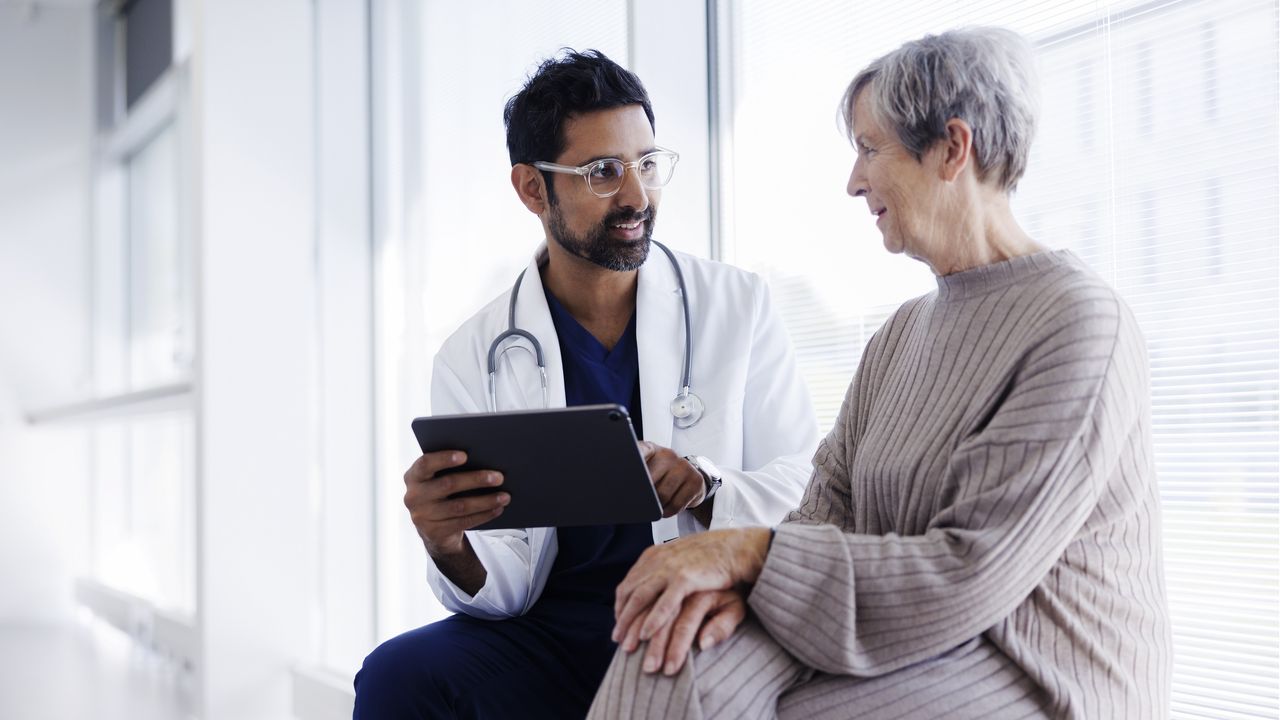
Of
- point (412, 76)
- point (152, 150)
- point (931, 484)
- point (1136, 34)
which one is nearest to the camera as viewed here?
point (931, 484)

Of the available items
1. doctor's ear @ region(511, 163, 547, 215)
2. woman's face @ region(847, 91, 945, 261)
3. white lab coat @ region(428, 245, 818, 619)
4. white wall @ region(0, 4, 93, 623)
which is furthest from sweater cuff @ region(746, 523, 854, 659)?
white wall @ region(0, 4, 93, 623)

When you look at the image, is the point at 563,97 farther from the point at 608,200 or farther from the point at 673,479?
the point at 673,479

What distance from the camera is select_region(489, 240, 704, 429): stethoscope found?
5.28 ft

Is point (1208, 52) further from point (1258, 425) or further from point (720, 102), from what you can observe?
point (720, 102)

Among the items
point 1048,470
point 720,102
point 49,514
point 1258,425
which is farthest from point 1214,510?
Result: point 49,514

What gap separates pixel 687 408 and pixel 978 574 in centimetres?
70

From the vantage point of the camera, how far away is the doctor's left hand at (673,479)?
142 centimetres

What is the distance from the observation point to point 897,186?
1211 millimetres

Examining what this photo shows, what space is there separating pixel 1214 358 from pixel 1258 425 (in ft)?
0.33

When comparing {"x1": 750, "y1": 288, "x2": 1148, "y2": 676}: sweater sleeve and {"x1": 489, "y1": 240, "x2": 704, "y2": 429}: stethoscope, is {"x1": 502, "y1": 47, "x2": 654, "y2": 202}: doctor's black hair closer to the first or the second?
{"x1": 489, "y1": 240, "x2": 704, "y2": 429}: stethoscope

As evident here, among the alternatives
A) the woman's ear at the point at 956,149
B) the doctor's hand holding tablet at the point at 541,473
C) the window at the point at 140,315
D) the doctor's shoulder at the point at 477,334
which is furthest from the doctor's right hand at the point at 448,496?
the window at the point at 140,315

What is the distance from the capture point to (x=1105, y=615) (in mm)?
1028

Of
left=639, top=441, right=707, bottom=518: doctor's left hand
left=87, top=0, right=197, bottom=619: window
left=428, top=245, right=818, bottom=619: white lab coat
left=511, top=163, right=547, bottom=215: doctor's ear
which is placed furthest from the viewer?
left=87, top=0, right=197, bottom=619: window

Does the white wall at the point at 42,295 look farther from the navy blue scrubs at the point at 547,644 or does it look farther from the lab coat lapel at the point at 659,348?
the lab coat lapel at the point at 659,348
